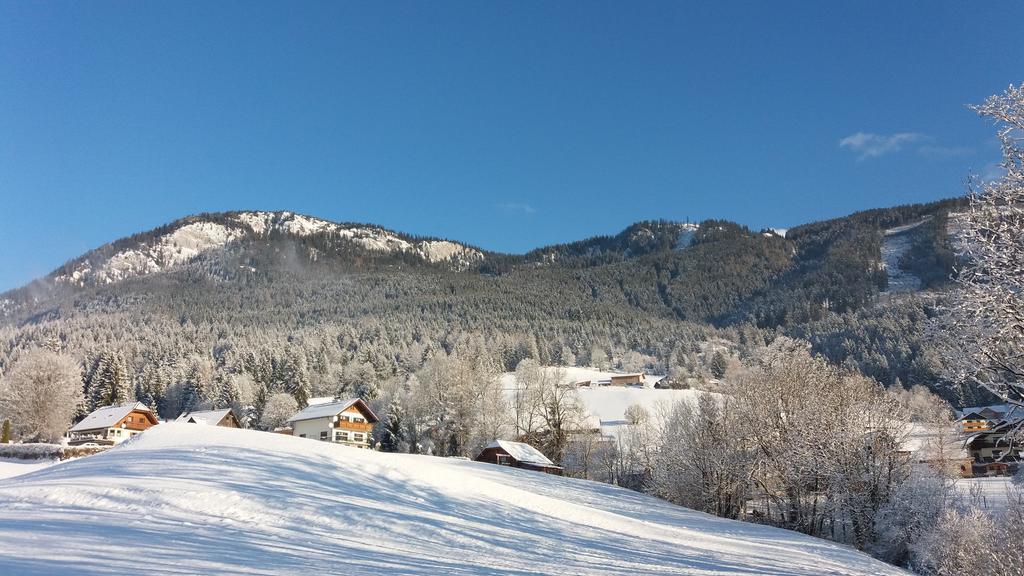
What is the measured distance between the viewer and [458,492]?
26.5 m

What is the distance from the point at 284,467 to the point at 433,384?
49.6 m

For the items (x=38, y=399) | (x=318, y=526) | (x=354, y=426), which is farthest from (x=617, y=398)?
(x=318, y=526)

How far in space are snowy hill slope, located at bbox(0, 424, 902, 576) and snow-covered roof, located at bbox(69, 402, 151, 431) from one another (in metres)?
48.5

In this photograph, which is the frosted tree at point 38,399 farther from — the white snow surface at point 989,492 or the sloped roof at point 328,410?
the white snow surface at point 989,492

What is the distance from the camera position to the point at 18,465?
1599 inches

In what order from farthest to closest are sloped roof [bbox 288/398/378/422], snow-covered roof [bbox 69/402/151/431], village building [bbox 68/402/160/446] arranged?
sloped roof [bbox 288/398/378/422], snow-covered roof [bbox 69/402/151/431], village building [bbox 68/402/160/446]

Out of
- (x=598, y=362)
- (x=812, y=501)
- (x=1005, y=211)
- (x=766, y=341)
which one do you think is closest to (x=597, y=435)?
(x=812, y=501)

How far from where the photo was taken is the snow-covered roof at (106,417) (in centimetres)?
7056

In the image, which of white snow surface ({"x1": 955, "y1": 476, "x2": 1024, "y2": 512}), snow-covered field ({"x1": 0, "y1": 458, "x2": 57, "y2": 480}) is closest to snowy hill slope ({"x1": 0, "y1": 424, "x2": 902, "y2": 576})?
white snow surface ({"x1": 955, "y1": 476, "x2": 1024, "y2": 512})

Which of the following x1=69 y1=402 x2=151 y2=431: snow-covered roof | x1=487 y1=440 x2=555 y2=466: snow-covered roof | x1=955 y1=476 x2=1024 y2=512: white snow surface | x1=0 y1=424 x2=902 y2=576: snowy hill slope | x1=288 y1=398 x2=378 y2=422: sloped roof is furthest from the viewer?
x1=288 y1=398 x2=378 y2=422: sloped roof

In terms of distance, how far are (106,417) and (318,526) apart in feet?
229

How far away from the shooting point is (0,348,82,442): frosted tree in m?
62.6

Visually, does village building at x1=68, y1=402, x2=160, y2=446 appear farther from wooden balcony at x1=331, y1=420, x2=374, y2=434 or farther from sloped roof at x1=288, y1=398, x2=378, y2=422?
wooden balcony at x1=331, y1=420, x2=374, y2=434

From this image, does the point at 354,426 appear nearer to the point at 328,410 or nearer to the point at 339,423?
the point at 339,423
